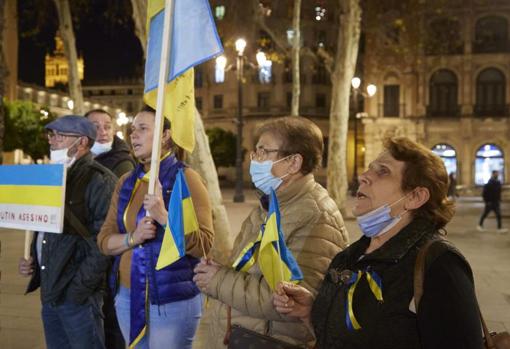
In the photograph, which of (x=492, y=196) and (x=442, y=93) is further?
(x=442, y=93)

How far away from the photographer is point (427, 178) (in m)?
2.37

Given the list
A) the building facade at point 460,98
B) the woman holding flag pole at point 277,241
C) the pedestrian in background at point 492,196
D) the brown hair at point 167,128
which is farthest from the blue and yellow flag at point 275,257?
the building facade at point 460,98

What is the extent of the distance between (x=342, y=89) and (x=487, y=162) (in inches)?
1268

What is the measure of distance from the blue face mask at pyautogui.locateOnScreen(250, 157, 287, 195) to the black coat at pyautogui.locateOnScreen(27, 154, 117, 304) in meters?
1.30

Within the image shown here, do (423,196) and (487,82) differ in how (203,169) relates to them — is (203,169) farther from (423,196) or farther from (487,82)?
(487,82)

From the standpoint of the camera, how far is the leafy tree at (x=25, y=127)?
127 feet

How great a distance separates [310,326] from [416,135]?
47.2m

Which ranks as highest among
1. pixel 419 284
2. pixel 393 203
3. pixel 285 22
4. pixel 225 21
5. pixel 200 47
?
pixel 285 22

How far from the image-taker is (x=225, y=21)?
67.3 feet

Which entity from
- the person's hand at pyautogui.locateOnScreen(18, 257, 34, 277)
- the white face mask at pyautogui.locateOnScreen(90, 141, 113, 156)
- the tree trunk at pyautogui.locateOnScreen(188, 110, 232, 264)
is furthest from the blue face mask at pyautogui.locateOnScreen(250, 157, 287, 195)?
the tree trunk at pyautogui.locateOnScreen(188, 110, 232, 264)

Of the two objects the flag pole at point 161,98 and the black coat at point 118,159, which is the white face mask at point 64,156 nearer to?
the black coat at point 118,159

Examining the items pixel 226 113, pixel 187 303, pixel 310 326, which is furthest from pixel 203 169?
pixel 226 113

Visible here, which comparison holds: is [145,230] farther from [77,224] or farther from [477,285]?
[477,285]

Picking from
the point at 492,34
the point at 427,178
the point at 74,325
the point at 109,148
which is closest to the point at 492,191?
the point at 109,148
